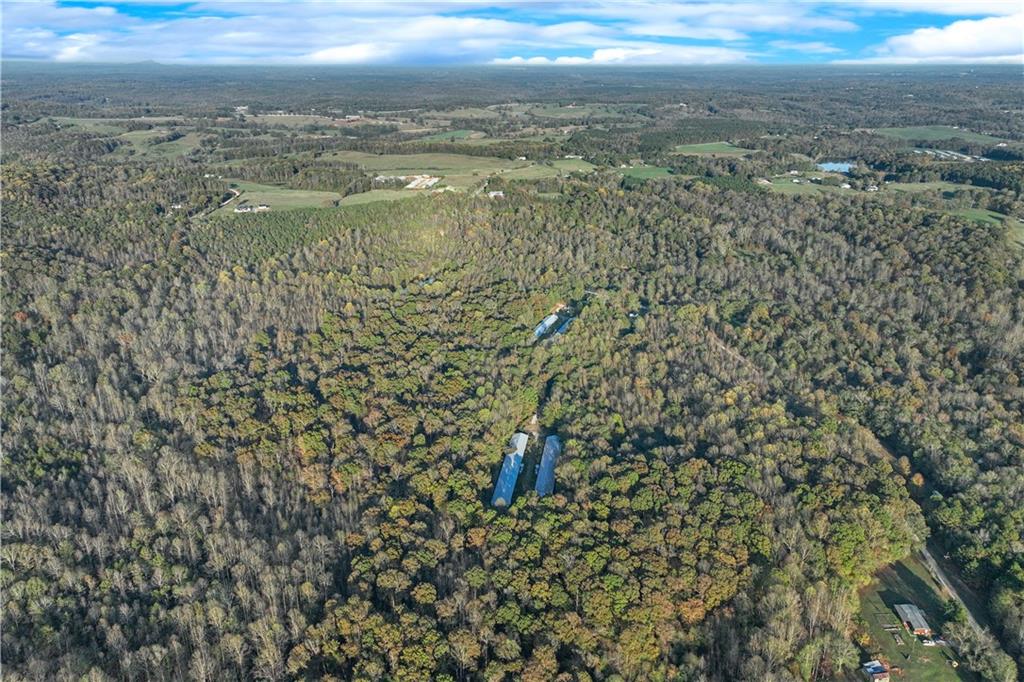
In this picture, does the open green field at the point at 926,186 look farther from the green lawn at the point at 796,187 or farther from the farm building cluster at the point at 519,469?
the farm building cluster at the point at 519,469

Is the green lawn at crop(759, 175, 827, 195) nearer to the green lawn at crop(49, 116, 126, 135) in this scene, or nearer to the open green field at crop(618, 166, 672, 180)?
the open green field at crop(618, 166, 672, 180)

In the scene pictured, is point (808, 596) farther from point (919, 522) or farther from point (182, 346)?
point (182, 346)

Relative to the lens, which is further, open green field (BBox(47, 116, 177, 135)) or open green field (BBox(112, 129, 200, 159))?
open green field (BBox(47, 116, 177, 135))

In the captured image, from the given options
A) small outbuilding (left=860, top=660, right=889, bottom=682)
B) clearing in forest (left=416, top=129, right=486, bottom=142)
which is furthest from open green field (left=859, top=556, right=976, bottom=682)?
clearing in forest (left=416, top=129, right=486, bottom=142)

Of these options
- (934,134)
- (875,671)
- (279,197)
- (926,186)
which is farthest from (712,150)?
(875,671)

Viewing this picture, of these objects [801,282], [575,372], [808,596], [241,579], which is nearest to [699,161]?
[801,282]

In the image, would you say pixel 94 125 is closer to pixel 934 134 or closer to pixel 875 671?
pixel 875 671
